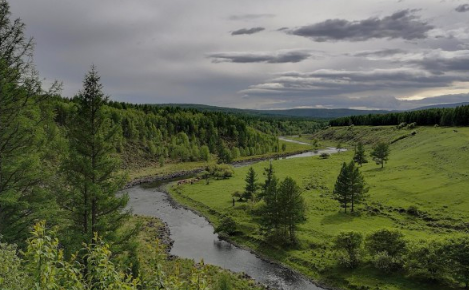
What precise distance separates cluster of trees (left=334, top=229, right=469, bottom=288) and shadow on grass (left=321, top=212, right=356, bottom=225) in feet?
38.1

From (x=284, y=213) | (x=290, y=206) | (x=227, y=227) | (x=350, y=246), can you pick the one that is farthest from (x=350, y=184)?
(x=227, y=227)

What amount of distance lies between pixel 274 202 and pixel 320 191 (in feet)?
115

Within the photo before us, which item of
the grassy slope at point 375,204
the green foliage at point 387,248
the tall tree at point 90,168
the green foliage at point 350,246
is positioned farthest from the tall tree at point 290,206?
the tall tree at point 90,168

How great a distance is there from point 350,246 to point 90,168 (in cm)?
3812

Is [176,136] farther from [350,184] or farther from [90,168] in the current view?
[90,168]

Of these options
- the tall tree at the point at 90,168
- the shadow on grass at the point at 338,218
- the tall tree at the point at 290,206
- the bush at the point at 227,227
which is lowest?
the bush at the point at 227,227

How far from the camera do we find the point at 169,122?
174875mm

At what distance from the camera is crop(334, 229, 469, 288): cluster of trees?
40.8 meters

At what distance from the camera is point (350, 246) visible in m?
48.6

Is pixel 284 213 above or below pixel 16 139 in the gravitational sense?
below

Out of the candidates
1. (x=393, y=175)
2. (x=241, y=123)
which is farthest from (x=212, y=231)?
(x=241, y=123)

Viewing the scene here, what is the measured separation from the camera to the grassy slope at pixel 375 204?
164 ft

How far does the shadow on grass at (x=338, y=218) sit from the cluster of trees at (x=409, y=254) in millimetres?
11605

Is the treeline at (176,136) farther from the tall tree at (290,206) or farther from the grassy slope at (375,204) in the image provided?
the tall tree at (290,206)
